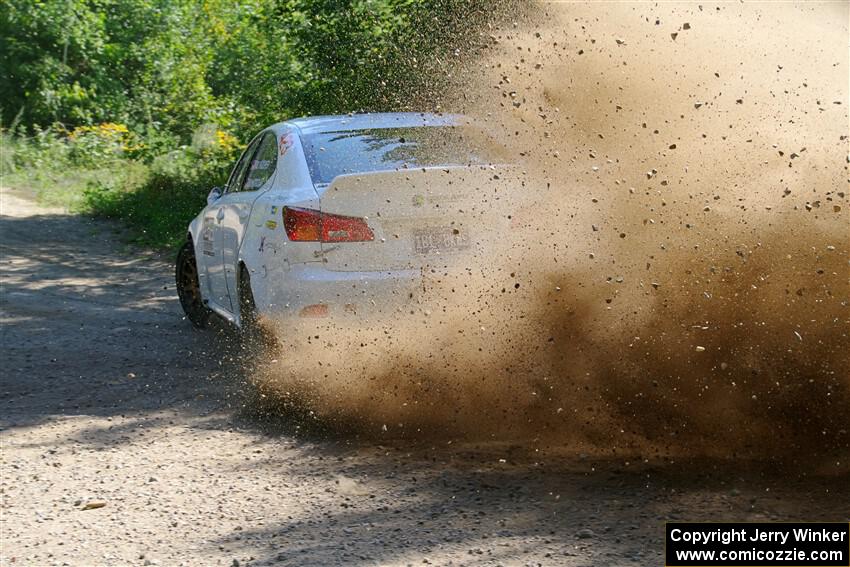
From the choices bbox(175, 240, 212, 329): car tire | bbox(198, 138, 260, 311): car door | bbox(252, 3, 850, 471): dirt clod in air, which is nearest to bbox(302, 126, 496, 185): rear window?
bbox(252, 3, 850, 471): dirt clod in air

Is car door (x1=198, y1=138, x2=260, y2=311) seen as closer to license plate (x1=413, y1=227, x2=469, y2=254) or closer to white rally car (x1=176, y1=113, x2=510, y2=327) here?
white rally car (x1=176, y1=113, x2=510, y2=327)

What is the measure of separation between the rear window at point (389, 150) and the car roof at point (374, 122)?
7 centimetres

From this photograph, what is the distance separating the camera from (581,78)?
7219mm

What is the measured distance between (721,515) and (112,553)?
2479 mm

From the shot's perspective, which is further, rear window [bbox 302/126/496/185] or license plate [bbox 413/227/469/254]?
rear window [bbox 302/126/496/185]

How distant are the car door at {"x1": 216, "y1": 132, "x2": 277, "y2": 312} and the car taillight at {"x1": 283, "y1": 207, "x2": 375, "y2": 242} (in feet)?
2.90

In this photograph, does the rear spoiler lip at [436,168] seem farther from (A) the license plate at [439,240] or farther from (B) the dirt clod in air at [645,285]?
(A) the license plate at [439,240]

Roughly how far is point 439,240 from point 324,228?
26.9 inches

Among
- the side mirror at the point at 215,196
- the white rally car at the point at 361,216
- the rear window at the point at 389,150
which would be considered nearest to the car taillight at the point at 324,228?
the white rally car at the point at 361,216

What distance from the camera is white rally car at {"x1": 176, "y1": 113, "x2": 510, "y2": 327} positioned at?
679cm

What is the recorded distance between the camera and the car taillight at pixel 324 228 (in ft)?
22.5

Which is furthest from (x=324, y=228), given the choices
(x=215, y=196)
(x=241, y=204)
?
(x=215, y=196)

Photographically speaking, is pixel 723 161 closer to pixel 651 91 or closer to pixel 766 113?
pixel 766 113

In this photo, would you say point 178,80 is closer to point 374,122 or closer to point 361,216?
point 374,122
